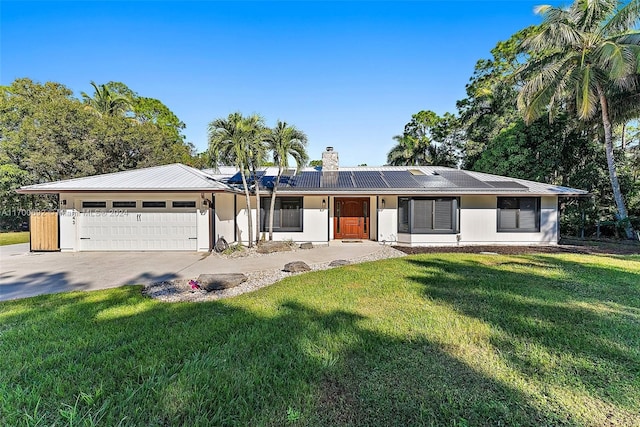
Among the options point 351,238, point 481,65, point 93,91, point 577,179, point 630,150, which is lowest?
point 351,238

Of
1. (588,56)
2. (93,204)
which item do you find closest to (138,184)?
(93,204)

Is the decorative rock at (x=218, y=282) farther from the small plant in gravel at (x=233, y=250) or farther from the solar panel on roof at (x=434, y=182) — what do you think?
the solar panel on roof at (x=434, y=182)

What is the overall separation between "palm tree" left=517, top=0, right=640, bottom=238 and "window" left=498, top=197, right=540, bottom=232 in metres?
4.23

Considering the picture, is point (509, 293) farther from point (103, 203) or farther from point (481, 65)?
point (481, 65)

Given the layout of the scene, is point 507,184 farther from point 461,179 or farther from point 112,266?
point 112,266

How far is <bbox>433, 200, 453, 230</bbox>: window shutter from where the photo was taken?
11516 mm

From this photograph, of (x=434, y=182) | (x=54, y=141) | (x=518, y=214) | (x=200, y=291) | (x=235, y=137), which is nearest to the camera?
(x=200, y=291)

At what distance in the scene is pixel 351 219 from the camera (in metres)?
13.4

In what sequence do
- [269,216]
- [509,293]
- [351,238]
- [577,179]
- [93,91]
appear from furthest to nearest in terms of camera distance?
[93,91]
[577,179]
[351,238]
[269,216]
[509,293]

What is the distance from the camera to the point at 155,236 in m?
10.5

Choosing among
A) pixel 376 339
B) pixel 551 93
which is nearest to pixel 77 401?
pixel 376 339

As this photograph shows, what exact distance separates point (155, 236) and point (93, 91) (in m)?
19.4

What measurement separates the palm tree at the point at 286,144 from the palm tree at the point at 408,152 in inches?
674

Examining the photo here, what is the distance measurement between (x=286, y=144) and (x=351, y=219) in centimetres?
506
